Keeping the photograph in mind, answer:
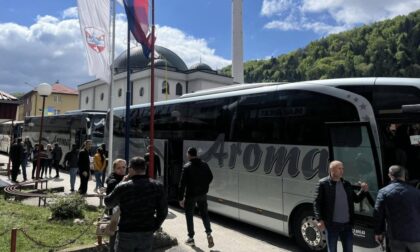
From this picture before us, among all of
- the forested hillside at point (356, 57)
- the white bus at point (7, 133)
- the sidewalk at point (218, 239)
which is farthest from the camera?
the forested hillside at point (356, 57)

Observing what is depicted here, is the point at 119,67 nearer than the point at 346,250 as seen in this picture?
No

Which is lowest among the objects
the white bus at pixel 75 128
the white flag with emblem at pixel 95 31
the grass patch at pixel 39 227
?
the grass patch at pixel 39 227

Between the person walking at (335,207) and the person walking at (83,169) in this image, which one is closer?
the person walking at (335,207)

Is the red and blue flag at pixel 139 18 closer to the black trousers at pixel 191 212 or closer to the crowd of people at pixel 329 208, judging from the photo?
the black trousers at pixel 191 212

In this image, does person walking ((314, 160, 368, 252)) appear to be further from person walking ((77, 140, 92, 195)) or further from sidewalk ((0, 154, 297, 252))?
person walking ((77, 140, 92, 195))

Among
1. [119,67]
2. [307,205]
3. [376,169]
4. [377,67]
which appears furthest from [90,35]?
[377,67]

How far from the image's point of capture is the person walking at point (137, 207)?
14.2 ft

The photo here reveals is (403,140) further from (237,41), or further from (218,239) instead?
(237,41)

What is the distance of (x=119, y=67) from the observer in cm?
7431

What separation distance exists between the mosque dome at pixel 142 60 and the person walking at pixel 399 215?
62480 millimetres

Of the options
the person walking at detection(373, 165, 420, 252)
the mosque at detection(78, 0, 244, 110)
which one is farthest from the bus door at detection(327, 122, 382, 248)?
the mosque at detection(78, 0, 244, 110)

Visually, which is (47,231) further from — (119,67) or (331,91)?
(119,67)

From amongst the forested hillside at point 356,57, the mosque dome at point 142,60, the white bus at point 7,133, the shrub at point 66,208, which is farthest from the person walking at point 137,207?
the forested hillside at point 356,57

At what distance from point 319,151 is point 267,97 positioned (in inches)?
76.4
